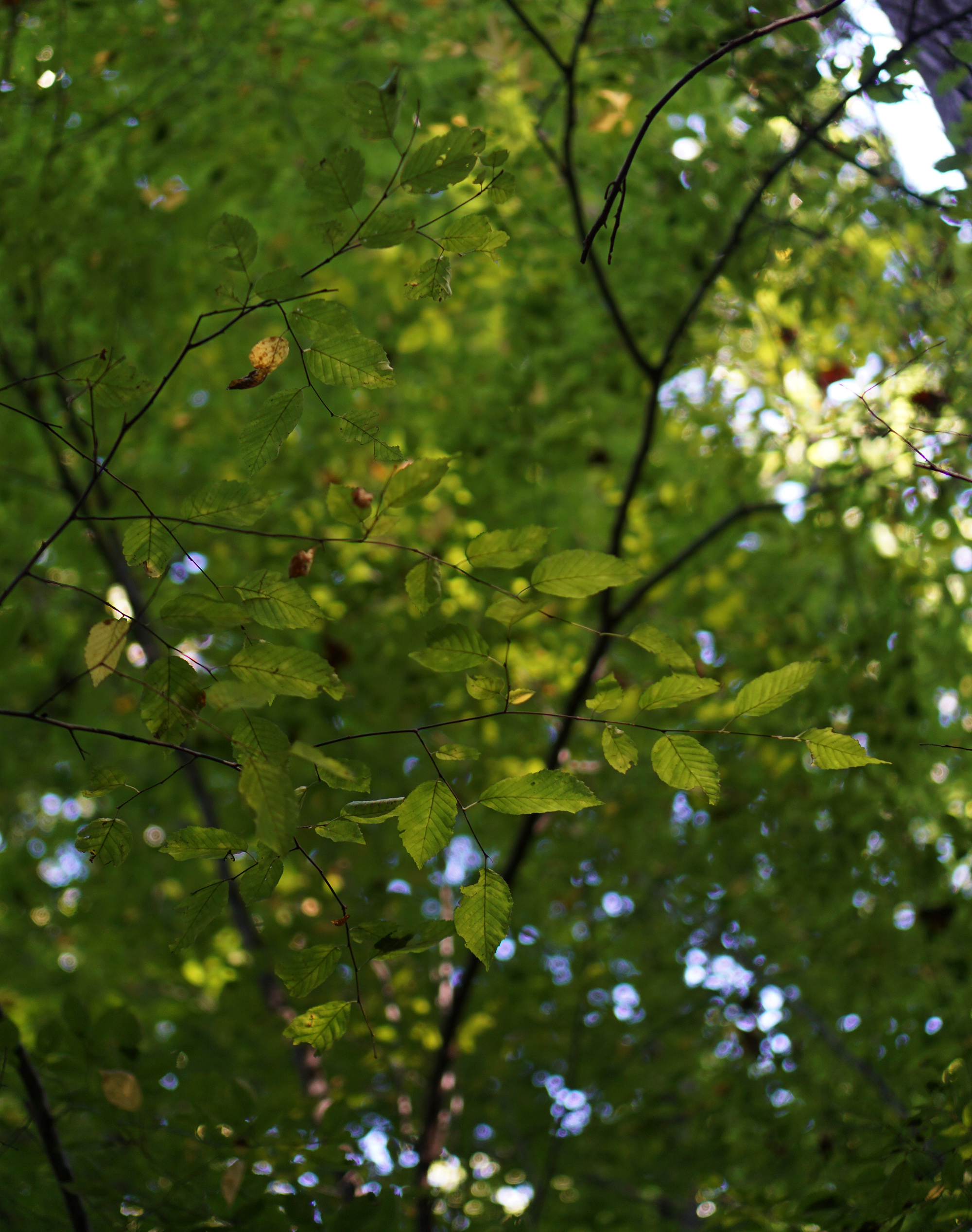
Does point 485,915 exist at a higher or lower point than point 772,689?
lower

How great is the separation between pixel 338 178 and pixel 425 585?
53 centimetres

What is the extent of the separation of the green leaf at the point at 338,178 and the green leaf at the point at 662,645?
25.9 inches

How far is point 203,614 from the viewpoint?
3.04 ft

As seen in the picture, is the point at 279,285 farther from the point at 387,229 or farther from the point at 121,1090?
the point at 121,1090

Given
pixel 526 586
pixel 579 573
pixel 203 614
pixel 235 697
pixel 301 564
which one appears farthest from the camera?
pixel 526 586

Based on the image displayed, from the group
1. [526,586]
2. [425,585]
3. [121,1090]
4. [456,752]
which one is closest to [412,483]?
[425,585]

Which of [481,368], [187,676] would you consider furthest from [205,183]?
[187,676]

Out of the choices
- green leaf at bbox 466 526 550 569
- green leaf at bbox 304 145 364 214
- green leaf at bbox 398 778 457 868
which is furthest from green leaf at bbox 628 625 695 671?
green leaf at bbox 304 145 364 214

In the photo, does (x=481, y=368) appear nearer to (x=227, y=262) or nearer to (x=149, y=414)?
(x=149, y=414)

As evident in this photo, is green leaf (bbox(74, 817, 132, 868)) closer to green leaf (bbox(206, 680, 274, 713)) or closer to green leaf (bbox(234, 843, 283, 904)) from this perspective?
green leaf (bbox(234, 843, 283, 904))

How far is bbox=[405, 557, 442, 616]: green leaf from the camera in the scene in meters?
1.07

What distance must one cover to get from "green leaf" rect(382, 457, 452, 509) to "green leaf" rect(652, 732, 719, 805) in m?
0.44

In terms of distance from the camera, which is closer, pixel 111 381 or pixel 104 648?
pixel 104 648

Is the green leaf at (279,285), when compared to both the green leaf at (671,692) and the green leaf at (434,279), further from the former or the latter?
the green leaf at (671,692)
